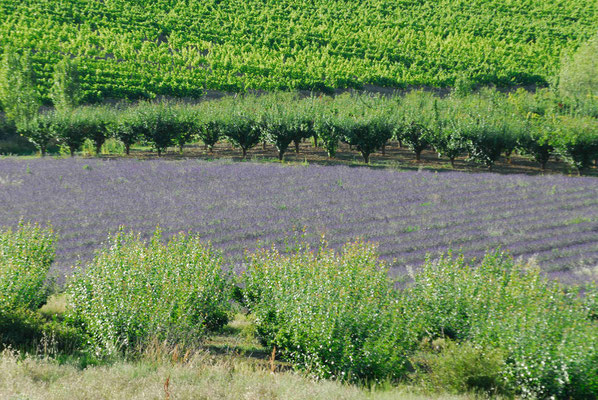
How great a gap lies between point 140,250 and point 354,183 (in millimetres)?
13974

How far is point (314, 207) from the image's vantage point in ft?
63.2

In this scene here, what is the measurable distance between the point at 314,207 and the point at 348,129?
12.7 m

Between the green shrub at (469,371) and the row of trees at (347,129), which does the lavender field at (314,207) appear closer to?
the green shrub at (469,371)

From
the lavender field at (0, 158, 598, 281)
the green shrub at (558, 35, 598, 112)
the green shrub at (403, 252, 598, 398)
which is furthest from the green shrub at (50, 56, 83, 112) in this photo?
the green shrub at (558, 35, 598, 112)

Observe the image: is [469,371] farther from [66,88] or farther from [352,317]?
[66,88]

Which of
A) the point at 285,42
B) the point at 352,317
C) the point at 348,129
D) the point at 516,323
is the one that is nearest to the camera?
the point at 516,323

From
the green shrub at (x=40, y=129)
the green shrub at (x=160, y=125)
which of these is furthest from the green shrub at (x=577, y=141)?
the green shrub at (x=40, y=129)

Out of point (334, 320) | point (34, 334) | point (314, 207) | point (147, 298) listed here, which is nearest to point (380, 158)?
point (314, 207)

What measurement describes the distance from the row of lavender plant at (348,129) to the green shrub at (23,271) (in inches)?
840

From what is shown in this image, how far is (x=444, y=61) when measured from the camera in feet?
219

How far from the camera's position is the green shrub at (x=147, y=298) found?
866 centimetres

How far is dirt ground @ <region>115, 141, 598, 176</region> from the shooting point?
3108cm

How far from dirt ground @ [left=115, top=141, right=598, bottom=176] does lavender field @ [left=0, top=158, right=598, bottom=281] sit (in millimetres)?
5673

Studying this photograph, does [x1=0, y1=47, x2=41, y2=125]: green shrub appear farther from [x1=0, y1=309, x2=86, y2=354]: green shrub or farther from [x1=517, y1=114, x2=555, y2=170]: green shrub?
[x1=517, y1=114, x2=555, y2=170]: green shrub
